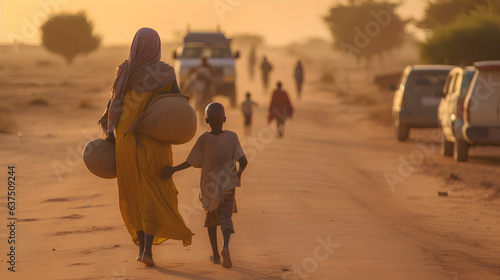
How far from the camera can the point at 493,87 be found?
1505cm

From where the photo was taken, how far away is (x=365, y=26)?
78500 mm

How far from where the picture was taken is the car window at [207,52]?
1173 inches

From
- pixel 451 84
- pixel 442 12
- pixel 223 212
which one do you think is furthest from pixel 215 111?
pixel 442 12

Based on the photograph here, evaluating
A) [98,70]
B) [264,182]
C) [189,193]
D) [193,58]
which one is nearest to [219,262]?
[189,193]

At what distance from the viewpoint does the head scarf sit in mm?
7348

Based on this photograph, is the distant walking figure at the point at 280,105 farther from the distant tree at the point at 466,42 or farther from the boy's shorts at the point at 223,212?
the distant tree at the point at 466,42

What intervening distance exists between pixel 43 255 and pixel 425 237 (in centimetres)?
387

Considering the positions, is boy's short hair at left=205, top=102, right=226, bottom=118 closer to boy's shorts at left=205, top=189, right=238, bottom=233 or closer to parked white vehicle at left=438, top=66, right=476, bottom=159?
boy's shorts at left=205, top=189, right=238, bottom=233

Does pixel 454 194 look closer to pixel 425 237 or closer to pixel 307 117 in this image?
pixel 425 237

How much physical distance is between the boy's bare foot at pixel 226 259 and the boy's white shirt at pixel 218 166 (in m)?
0.35

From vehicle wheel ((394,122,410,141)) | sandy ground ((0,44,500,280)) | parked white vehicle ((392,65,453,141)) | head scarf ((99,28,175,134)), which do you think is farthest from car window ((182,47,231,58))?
head scarf ((99,28,175,134))

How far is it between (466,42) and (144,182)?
28.2 m

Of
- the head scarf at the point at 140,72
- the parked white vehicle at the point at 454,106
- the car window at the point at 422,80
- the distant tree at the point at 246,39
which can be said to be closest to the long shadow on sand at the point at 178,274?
the head scarf at the point at 140,72

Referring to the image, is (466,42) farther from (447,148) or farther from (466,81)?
(466,81)
